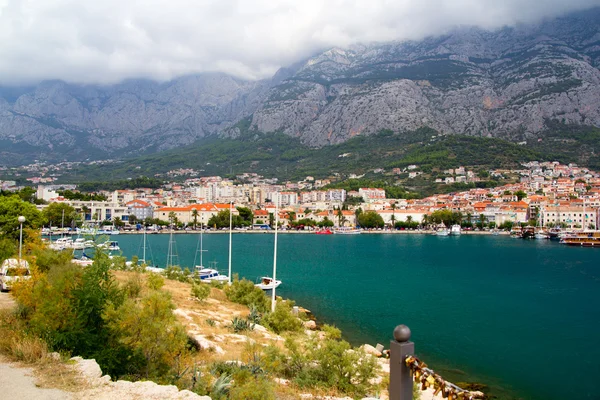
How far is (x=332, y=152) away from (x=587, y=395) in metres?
111

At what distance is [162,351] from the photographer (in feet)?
18.2

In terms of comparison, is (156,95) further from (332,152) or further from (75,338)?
(75,338)

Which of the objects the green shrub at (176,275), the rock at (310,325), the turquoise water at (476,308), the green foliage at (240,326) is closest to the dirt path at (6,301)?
the green foliage at (240,326)

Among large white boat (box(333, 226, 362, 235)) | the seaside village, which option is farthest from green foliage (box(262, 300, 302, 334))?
large white boat (box(333, 226, 362, 235))

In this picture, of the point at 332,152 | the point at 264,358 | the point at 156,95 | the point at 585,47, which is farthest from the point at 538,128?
the point at 156,95

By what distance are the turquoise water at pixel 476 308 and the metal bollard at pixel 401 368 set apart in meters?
9.45

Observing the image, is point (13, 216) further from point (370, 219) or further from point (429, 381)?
point (370, 219)

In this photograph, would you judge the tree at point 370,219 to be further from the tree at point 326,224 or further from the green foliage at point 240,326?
the green foliage at point 240,326

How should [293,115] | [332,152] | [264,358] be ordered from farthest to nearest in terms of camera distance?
[293,115] < [332,152] < [264,358]

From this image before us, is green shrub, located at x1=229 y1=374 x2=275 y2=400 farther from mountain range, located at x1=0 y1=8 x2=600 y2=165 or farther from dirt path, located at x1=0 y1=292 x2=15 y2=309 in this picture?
mountain range, located at x1=0 y1=8 x2=600 y2=165

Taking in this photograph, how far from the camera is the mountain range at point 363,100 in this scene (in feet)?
358

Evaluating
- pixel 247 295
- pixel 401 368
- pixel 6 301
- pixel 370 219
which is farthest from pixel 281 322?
pixel 370 219

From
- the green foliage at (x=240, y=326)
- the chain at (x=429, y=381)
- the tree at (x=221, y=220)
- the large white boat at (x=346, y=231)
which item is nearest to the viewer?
the chain at (x=429, y=381)

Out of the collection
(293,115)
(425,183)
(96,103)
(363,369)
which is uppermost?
(96,103)
